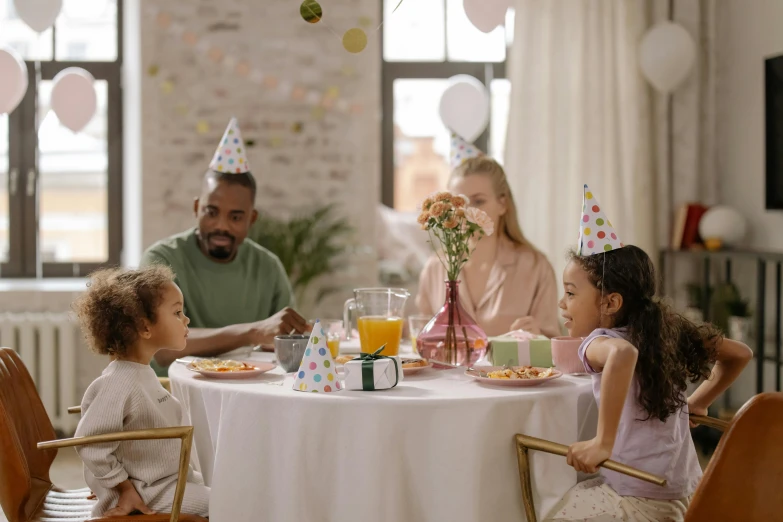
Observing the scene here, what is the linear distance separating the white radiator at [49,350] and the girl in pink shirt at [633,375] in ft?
10.2

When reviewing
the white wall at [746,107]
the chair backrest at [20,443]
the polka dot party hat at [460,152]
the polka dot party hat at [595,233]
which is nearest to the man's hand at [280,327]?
the chair backrest at [20,443]

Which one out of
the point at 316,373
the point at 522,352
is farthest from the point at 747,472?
the point at 316,373

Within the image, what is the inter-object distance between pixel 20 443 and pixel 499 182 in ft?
5.60

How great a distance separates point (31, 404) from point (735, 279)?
3.55 meters

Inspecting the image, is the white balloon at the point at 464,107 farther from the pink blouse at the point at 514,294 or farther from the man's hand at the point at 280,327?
the man's hand at the point at 280,327

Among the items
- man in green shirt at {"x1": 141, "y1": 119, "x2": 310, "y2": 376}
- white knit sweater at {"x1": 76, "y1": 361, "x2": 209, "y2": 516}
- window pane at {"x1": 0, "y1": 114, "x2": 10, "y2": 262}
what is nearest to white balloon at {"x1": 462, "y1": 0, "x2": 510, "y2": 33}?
man in green shirt at {"x1": 141, "y1": 119, "x2": 310, "y2": 376}

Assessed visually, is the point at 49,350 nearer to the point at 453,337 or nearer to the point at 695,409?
the point at 453,337

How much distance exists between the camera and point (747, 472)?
1814 millimetres

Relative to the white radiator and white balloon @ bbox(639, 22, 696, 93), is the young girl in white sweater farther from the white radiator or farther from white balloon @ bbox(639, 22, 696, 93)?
white balloon @ bbox(639, 22, 696, 93)

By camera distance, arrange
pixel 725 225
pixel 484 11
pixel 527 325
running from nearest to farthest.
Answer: pixel 527 325, pixel 484 11, pixel 725 225

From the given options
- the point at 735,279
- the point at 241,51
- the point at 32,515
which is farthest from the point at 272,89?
the point at 32,515

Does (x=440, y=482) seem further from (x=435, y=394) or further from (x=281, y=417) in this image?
(x=281, y=417)

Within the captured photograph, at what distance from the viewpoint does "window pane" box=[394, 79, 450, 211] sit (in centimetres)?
514

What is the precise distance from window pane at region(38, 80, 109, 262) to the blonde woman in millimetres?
2646
